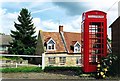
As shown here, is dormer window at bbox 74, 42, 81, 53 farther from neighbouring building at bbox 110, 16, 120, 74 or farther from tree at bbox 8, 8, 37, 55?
neighbouring building at bbox 110, 16, 120, 74

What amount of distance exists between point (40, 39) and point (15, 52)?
598 centimetres

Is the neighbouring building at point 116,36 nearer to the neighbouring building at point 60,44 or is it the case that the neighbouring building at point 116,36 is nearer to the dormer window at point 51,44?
the neighbouring building at point 60,44

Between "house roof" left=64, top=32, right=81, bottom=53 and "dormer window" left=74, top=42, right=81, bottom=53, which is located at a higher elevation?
"house roof" left=64, top=32, right=81, bottom=53

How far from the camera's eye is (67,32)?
120 ft

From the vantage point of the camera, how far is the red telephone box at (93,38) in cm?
1177

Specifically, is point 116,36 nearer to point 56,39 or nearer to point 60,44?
point 60,44

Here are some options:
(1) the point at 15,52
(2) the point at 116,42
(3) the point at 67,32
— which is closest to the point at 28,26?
(1) the point at 15,52

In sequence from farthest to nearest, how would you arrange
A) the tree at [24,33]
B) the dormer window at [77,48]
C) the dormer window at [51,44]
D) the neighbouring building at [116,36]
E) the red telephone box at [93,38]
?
the tree at [24,33] < the dormer window at [77,48] < the dormer window at [51,44] < the neighbouring building at [116,36] < the red telephone box at [93,38]

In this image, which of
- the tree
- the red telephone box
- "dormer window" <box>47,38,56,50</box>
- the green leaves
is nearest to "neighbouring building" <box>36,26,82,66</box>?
"dormer window" <box>47,38,56,50</box>

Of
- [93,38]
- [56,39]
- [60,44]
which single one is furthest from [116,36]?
[56,39]

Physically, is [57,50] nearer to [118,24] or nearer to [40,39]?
[40,39]

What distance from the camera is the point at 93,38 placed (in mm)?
11945

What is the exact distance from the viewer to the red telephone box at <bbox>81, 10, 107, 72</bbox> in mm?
11766

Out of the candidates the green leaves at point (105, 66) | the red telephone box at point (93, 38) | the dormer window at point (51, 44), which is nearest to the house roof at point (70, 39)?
the dormer window at point (51, 44)
